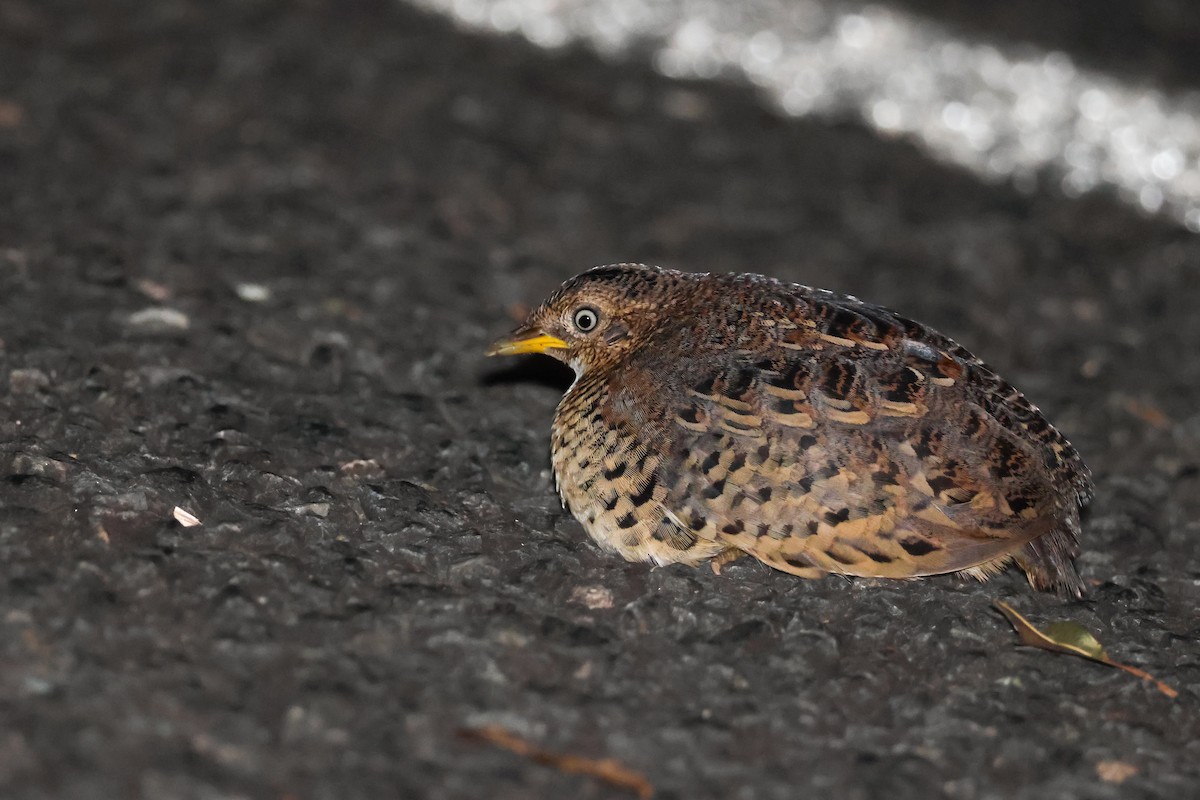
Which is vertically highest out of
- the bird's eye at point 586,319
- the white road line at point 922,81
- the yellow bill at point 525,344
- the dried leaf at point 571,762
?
the white road line at point 922,81

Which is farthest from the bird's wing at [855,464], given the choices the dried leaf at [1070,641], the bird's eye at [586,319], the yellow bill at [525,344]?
the yellow bill at [525,344]

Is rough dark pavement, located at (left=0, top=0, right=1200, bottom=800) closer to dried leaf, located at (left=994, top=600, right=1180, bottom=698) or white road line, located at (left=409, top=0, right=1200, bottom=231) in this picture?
dried leaf, located at (left=994, top=600, right=1180, bottom=698)

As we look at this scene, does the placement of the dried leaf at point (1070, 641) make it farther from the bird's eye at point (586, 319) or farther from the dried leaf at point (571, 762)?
the bird's eye at point (586, 319)

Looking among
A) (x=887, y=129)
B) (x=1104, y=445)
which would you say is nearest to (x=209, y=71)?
(x=887, y=129)

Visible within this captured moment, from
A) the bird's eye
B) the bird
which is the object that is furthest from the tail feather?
the bird's eye

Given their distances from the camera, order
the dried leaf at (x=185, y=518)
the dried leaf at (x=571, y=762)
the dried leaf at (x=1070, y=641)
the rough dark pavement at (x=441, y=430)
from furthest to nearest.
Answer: the dried leaf at (x=185, y=518)
the dried leaf at (x=1070, y=641)
the rough dark pavement at (x=441, y=430)
the dried leaf at (x=571, y=762)

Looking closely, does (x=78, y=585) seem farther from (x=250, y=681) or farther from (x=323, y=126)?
(x=323, y=126)

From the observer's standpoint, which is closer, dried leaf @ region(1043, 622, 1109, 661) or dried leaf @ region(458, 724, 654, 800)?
dried leaf @ region(458, 724, 654, 800)
